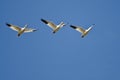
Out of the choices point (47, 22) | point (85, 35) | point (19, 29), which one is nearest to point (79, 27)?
point (85, 35)

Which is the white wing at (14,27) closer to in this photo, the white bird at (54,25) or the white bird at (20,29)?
the white bird at (20,29)

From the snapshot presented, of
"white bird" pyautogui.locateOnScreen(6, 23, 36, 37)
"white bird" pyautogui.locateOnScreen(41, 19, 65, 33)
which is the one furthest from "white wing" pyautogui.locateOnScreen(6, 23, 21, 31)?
"white bird" pyautogui.locateOnScreen(41, 19, 65, 33)

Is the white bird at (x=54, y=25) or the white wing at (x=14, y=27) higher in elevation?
the white bird at (x=54, y=25)

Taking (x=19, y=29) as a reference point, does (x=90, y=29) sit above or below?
above

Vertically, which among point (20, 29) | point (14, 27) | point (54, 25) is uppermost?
point (54, 25)

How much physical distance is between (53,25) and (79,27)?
483 centimetres

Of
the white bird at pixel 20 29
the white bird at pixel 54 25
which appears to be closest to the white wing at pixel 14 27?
the white bird at pixel 20 29

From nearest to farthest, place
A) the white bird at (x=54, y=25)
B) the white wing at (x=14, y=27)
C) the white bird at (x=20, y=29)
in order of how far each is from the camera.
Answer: the white bird at (x=54, y=25), the white bird at (x=20, y=29), the white wing at (x=14, y=27)

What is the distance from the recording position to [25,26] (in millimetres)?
56406

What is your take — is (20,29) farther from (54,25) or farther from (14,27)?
(54,25)

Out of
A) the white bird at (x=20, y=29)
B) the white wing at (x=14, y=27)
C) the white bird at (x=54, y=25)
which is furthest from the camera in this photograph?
the white wing at (x=14, y=27)

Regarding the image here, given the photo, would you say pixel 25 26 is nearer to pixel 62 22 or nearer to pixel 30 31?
pixel 30 31

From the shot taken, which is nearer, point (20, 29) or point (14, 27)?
point (20, 29)

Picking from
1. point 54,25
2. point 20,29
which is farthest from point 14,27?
point 54,25
